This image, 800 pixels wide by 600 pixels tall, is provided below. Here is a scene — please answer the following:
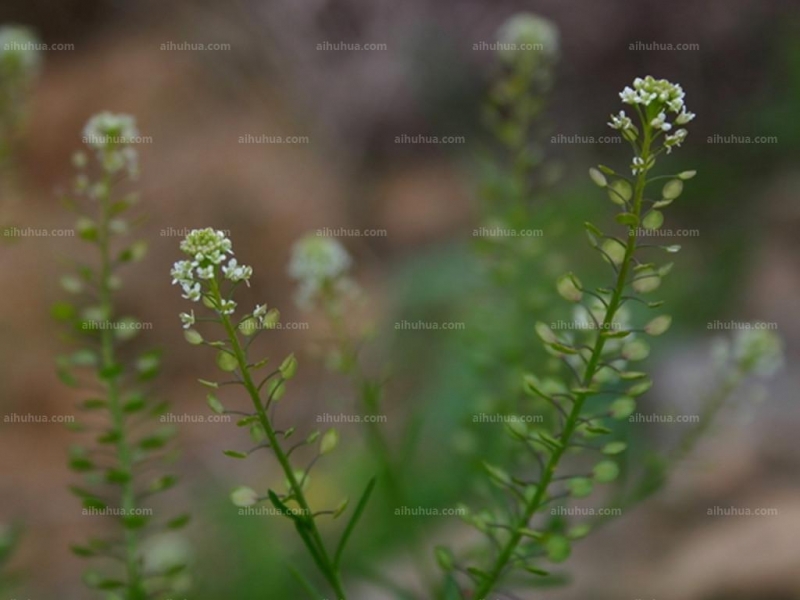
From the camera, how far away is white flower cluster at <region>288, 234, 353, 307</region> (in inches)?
74.4

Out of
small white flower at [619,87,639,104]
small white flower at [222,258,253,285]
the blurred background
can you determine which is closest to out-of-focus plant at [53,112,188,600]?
small white flower at [222,258,253,285]

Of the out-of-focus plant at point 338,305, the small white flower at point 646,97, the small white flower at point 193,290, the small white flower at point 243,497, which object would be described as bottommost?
the small white flower at point 243,497

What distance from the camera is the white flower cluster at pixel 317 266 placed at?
1889 millimetres

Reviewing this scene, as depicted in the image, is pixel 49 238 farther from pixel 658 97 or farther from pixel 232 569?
pixel 658 97

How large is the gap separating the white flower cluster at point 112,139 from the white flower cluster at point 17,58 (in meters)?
0.48

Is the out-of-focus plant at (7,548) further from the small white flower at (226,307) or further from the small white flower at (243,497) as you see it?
the small white flower at (226,307)

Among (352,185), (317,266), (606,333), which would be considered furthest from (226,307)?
(352,185)

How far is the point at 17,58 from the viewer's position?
1.84 m

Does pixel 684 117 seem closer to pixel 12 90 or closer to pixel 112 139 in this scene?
pixel 112 139

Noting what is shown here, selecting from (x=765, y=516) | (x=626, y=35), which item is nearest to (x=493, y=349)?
(x=765, y=516)

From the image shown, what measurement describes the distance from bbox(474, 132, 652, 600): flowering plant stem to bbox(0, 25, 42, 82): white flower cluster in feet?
4.61

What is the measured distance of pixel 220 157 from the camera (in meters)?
6.15

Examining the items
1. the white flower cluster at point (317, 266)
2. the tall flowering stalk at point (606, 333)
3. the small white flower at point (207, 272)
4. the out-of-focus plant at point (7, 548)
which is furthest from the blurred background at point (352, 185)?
the small white flower at point (207, 272)

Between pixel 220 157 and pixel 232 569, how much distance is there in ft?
10.6
